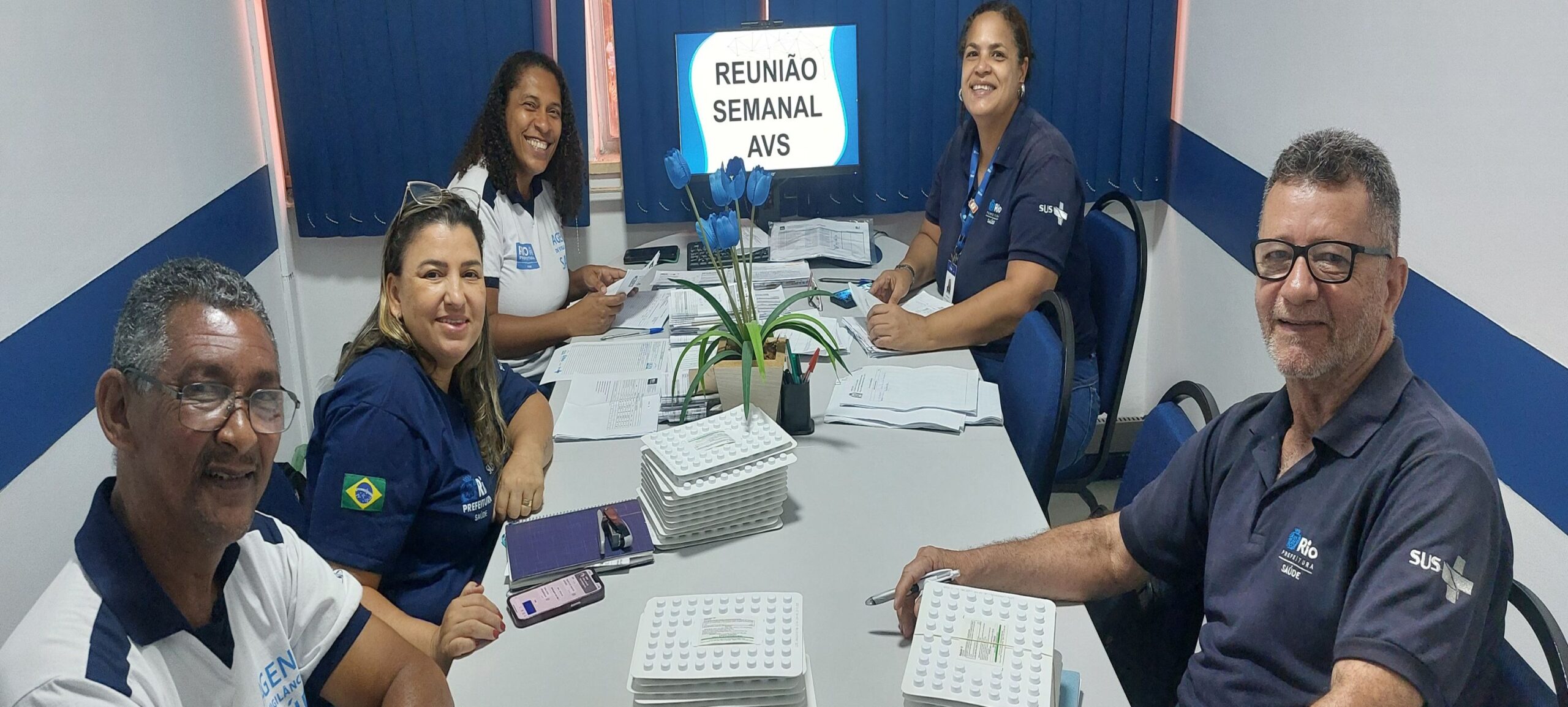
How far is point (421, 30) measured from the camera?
3490 millimetres

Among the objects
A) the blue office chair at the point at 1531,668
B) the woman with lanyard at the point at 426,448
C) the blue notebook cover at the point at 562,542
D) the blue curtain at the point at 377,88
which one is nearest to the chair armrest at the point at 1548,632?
the blue office chair at the point at 1531,668

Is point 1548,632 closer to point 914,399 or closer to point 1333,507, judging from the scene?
point 1333,507

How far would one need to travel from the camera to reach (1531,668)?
1234 millimetres

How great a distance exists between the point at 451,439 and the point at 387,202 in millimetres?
1972

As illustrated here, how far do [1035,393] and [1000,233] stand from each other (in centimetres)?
68

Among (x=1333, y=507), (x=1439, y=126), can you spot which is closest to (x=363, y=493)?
(x=1333, y=507)

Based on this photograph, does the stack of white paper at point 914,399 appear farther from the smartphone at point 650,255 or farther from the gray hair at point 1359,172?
the smartphone at point 650,255

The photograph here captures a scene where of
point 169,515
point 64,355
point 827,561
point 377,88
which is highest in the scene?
point 377,88

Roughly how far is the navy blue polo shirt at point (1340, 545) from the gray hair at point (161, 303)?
1.24 meters

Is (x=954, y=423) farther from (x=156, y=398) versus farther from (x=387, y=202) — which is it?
(x=387, y=202)

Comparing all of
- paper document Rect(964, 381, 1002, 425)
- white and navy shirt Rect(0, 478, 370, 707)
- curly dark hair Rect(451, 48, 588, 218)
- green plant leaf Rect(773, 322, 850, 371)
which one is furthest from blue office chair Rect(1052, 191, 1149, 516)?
white and navy shirt Rect(0, 478, 370, 707)

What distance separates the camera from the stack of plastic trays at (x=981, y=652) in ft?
4.12

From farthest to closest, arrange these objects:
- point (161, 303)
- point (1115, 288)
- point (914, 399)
Result: 1. point (1115, 288)
2. point (914, 399)
3. point (161, 303)

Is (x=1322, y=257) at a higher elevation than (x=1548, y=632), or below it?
higher
